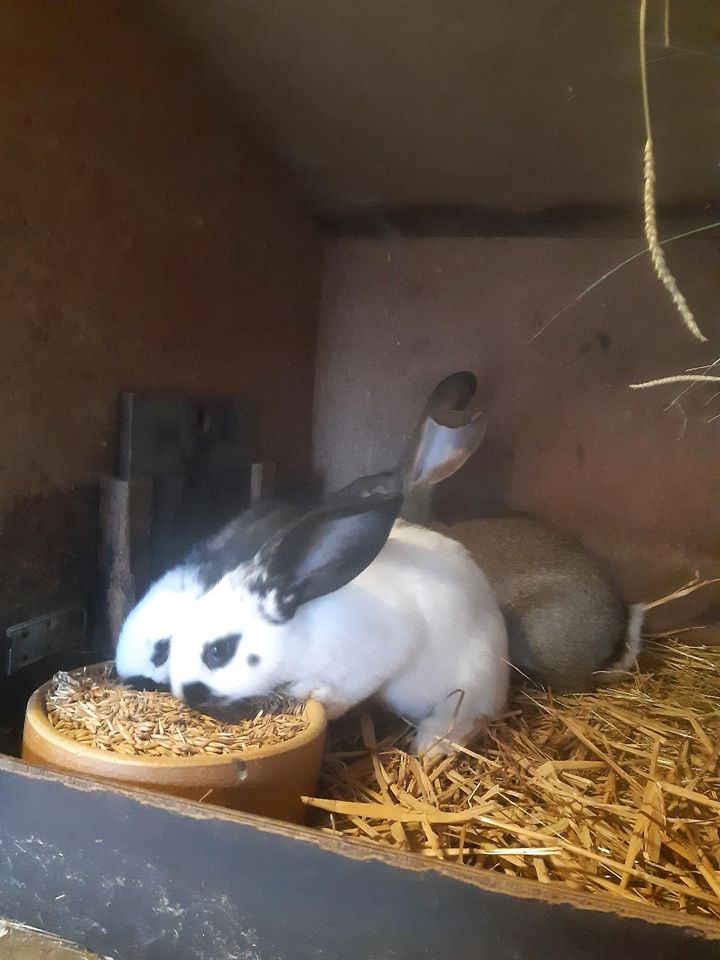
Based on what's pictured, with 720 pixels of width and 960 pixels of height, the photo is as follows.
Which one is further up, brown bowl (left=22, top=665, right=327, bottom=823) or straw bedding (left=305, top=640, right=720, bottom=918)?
brown bowl (left=22, top=665, right=327, bottom=823)

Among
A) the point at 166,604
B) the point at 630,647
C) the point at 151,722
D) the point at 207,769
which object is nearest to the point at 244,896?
the point at 207,769

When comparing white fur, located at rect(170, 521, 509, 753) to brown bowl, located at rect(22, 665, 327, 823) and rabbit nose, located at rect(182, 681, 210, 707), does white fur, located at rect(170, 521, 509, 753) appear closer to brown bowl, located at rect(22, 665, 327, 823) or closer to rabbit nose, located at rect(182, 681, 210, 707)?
rabbit nose, located at rect(182, 681, 210, 707)

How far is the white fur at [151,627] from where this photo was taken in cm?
164

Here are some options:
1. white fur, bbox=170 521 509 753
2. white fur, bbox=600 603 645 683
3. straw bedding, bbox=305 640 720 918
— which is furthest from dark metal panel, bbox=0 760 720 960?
white fur, bbox=600 603 645 683

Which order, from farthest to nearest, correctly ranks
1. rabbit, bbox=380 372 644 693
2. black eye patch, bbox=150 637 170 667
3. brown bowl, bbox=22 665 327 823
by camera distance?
rabbit, bbox=380 372 644 693
black eye patch, bbox=150 637 170 667
brown bowl, bbox=22 665 327 823

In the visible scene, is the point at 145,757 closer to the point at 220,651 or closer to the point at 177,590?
the point at 220,651

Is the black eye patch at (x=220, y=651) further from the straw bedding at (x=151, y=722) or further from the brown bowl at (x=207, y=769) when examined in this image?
the brown bowl at (x=207, y=769)

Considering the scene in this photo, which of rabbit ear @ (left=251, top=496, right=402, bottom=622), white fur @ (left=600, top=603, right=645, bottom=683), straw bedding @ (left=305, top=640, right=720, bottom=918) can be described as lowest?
straw bedding @ (left=305, top=640, right=720, bottom=918)

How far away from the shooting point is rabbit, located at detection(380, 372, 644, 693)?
2133 mm

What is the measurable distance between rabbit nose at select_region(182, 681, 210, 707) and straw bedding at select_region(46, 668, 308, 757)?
17 millimetres

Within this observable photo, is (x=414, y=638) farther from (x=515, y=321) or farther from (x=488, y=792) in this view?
(x=515, y=321)

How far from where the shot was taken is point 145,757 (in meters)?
1.33

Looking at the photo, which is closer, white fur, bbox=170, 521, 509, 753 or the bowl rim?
the bowl rim

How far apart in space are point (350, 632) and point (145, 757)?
479 mm
